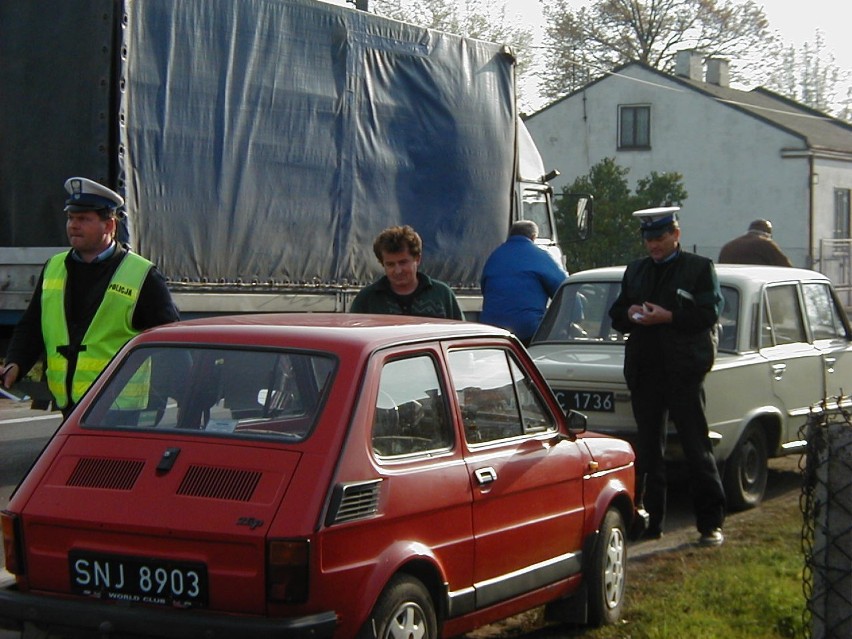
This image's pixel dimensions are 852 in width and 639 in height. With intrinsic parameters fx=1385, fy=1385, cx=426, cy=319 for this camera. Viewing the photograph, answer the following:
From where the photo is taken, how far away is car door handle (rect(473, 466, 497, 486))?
5453mm

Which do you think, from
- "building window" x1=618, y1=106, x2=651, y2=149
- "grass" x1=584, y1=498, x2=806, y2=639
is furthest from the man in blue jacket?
"building window" x1=618, y1=106, x2=651, y2=149

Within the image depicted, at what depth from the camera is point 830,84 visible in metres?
81.6

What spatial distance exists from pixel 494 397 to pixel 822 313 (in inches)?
216

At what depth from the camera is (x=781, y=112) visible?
160ft

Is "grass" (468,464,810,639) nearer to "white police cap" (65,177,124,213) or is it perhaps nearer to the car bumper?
the car bumper

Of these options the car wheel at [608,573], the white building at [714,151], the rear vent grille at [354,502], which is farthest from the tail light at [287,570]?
the white building at [714,151]

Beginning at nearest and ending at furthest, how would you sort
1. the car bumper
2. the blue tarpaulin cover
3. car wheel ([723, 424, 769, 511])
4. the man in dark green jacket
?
the car bumper < the man in dark green jacket < car wheel ([723, 424, 769, 511]) < the blue tarpaulin cover

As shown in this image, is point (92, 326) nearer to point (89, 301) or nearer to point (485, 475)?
point (89, 301)

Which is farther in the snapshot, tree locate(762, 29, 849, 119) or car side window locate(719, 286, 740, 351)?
tree locate(762, 29, 849, 119)

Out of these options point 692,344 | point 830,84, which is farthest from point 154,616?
point 830,84

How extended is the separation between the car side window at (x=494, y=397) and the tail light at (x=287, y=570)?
4.18ft

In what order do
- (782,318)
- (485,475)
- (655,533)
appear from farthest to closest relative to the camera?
(782,318)
(655,533)
(485,475)

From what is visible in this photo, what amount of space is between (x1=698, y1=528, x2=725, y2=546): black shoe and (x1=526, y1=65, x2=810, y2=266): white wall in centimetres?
3432

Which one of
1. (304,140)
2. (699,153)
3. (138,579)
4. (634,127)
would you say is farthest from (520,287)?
(634,127)
